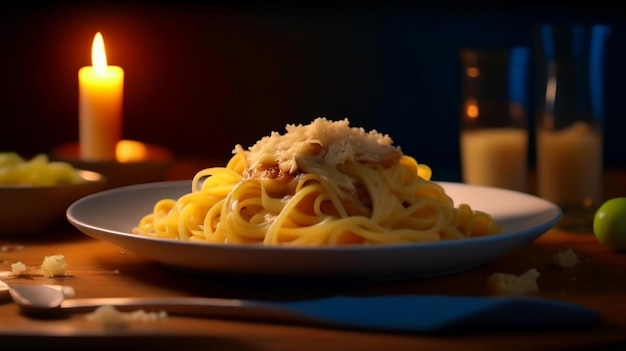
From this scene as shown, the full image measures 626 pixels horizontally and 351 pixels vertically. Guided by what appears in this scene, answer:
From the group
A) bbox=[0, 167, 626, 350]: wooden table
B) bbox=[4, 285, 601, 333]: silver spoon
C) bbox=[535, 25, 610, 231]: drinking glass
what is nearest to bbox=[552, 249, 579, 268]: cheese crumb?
bbox=[0, 167, 626, 350]: wooden table

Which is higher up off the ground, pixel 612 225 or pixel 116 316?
pixel 116 316

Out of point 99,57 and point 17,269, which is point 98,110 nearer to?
point 99,57

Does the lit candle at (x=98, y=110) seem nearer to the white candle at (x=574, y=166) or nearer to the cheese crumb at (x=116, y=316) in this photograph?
the white candle at (x=574, y=166)

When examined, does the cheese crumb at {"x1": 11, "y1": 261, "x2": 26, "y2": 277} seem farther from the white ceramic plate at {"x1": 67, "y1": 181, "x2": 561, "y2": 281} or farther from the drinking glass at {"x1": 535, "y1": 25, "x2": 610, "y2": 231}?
the drinking glass at {"x1": 535, "y1": 25, "x2": 610, "y2": 231}

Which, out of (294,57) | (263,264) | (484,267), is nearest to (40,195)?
(263,264)

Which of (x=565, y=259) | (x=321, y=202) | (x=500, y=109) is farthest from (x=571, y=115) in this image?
(x=321, y=202)
